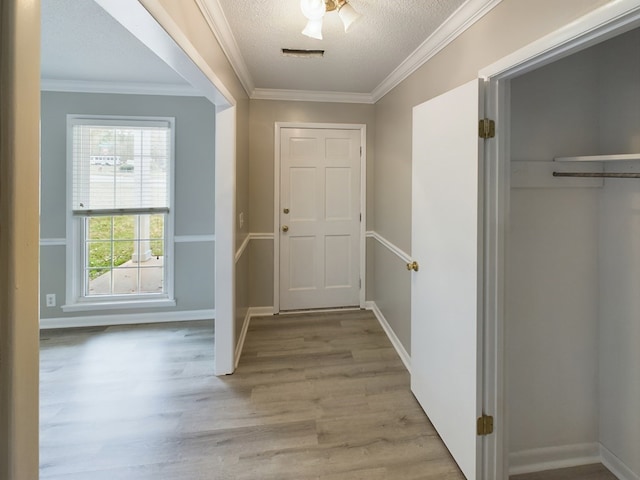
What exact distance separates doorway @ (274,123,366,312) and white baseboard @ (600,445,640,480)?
2342 millimetres

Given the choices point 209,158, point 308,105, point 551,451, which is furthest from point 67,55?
point 551,451

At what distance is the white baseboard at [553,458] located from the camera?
168 centimetres

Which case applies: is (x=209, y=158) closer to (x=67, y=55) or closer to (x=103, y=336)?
(x=67, y=55)

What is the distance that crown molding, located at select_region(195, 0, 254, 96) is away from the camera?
1718 mm

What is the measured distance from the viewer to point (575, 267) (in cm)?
168

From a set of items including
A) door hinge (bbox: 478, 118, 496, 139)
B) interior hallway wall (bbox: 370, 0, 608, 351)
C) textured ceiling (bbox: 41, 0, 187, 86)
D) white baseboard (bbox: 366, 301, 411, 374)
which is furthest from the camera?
white baseboard (bbox: 366, 301, 411, 374)

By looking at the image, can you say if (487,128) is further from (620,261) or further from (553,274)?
(620,261)

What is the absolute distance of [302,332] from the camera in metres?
3.20

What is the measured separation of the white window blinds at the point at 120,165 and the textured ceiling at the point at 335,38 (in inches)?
49.3

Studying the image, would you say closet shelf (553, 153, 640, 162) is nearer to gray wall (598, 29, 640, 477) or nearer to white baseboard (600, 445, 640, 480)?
gray wall (598, 29, 640, 477)

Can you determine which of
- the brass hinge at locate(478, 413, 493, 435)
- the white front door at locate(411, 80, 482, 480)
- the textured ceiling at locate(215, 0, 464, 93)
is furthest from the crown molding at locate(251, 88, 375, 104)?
the brass hinge at locate(478, 413, 493, 435)

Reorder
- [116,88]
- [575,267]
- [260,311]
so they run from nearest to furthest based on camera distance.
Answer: [575,267] < [116,88] < [260,311]

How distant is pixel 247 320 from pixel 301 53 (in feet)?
8.17

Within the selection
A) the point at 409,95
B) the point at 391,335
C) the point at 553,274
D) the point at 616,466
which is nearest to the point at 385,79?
the point at 409,95
